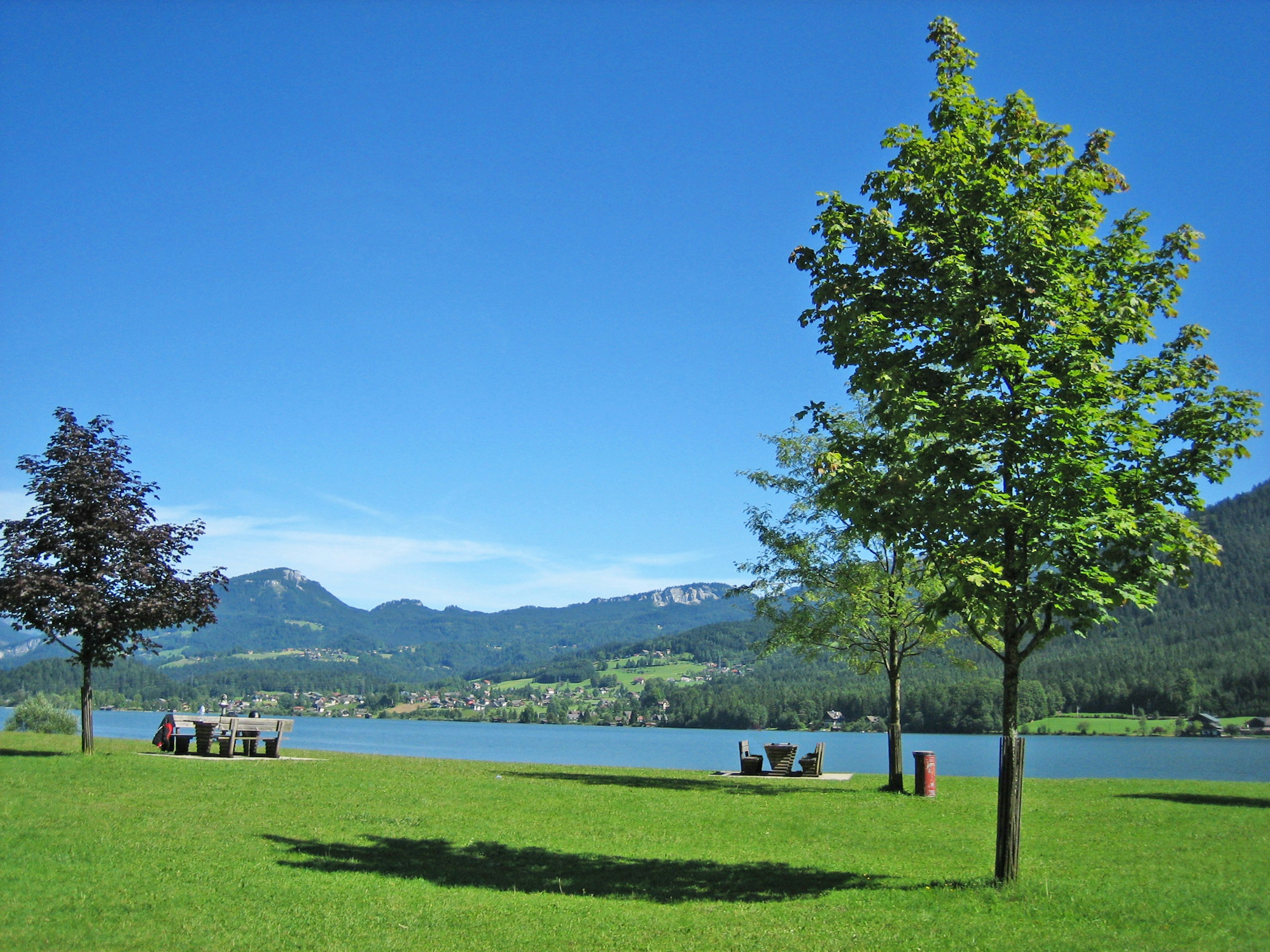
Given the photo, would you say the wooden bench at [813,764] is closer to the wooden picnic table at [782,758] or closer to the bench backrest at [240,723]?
the wooden picnic table at [782,758]

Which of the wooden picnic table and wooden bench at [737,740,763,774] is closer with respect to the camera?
the wooden picnic table

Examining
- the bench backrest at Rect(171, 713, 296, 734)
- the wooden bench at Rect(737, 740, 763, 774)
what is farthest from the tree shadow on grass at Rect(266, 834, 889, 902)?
the wooden bench at Rect(737, 740, 763, 774)

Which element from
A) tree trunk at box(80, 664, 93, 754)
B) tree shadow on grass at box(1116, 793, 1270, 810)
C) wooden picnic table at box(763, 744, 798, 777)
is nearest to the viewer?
tree shadow on grass at box(1116, 793, 1270, 810)

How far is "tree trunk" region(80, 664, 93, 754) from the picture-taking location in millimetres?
22359

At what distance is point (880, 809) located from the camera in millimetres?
17609

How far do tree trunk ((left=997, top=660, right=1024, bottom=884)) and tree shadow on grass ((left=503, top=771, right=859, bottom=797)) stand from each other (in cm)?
1105

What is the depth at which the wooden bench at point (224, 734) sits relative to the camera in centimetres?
2419

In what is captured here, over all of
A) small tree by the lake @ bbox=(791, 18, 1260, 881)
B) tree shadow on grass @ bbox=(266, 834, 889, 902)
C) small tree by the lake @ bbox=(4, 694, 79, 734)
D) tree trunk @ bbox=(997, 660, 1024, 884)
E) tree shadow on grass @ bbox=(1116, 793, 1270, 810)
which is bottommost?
small tree by the lake @ bbox=(4, 694, 79, 734)

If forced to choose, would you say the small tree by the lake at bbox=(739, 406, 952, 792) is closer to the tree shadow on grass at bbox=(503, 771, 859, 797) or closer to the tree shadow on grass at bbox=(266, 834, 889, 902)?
the tree shadow on grass at bbox=(503, 771, 859, 797)

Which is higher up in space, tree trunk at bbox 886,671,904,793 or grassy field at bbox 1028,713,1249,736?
tree trunk at bbox 886,671,904,793

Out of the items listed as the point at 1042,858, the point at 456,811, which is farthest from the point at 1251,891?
the point at 456,811

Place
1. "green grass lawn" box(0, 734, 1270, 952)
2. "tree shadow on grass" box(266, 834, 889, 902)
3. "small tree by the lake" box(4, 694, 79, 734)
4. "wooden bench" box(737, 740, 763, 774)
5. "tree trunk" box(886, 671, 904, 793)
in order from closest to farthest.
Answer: "green grass lawn" box(0, 734, 1270, 952), "tree shadow on grass" box(266, 834, 889, 902), "tree trunk" box(886, 671, 904, 793), "wooden bench" box(737, 740, 763, 774), "small tree by the lake" box(4, 694, 79, 734)

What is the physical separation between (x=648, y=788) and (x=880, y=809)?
595 cm

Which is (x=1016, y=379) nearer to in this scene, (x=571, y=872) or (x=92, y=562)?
Answer: (x=571, y=872)
